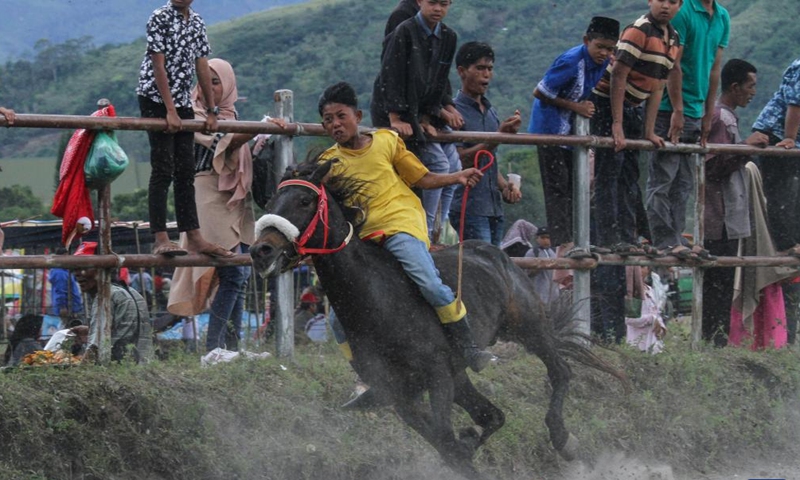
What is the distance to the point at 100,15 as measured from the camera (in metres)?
163

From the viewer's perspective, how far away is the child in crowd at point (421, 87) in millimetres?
7914

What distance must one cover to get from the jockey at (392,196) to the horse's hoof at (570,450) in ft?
4.05

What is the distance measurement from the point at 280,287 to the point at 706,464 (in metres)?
3.51

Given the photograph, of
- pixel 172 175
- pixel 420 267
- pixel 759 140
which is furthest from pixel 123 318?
pixel 759 140

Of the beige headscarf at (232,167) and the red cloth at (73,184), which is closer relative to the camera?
the red cloth at (73,184)

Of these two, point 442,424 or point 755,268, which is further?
point 755,268

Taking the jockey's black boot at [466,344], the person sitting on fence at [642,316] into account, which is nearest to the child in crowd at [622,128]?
the person sitting on fence at [642,316]

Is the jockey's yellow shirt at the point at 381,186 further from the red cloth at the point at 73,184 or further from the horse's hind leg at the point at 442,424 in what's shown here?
the red cloth at the point at 73,184

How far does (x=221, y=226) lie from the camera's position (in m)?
7.91

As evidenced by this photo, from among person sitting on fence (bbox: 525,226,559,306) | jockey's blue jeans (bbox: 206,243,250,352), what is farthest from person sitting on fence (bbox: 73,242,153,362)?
person sitting on fence (bbox: 525,226,559,306)

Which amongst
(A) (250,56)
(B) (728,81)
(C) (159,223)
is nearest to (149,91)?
(C) (159,223)

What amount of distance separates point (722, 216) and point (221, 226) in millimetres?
4712

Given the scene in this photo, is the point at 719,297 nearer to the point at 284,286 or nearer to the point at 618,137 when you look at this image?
the point at 618,137

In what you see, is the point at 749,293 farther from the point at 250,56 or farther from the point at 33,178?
the point at 250,56
